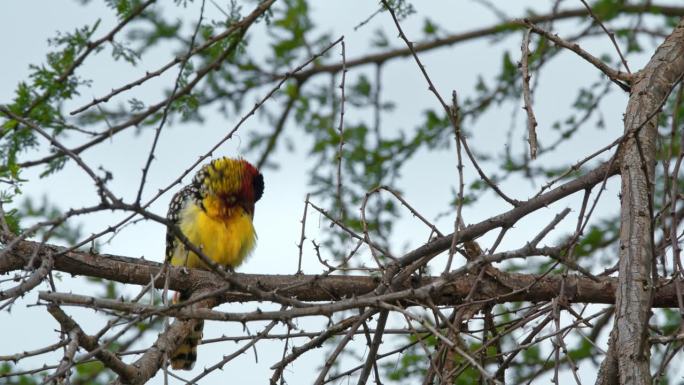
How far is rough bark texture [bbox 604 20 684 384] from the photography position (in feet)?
10.3

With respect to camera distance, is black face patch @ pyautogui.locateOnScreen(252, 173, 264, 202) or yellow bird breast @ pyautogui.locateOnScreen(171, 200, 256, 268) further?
black face patch @ pyautogui.locateOnScreen(252, 173, 264, 202)

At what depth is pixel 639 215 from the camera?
3.65 m

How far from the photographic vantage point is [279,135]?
23.9 ft

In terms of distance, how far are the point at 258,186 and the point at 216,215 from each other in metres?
0.38

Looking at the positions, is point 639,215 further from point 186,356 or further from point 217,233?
point 186,356

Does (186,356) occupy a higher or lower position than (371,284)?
higher

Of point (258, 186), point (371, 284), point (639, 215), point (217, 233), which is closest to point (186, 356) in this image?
point (217, 233)

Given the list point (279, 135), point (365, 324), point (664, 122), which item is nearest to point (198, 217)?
point (279, 135)

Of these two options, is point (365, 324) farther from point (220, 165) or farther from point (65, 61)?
point (220, 165)

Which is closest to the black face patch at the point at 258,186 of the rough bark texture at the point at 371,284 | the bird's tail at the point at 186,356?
the bird's tail at the point at 186,356

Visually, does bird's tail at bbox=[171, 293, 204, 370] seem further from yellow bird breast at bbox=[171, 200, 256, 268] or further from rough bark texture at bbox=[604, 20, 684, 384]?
rough bark texture at bbox=[604, 20, 684, 384]

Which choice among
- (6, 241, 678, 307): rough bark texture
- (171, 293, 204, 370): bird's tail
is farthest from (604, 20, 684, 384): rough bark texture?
(171, 293, 204, 370): bird's tail

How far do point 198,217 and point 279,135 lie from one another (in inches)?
65.0

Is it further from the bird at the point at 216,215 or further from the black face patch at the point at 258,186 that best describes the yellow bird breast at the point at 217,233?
the black face patch at the point at 258,186
